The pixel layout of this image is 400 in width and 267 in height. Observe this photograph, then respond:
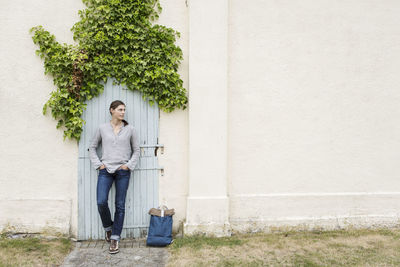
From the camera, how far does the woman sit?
15.3 feet

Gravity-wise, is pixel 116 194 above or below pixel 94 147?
below

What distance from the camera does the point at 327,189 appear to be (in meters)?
5.49

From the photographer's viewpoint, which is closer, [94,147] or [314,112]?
[94,147]

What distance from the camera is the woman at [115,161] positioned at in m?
4.66

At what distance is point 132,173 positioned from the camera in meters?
5.08

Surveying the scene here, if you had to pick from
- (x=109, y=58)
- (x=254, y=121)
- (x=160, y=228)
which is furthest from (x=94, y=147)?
(x=254, y=121)

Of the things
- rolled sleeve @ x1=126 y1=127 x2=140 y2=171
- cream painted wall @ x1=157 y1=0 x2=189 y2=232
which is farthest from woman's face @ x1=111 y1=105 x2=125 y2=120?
cream painted wall @ x1=157 y1=0 x2=189 y2=232

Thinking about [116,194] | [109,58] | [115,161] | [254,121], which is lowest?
[116,194]

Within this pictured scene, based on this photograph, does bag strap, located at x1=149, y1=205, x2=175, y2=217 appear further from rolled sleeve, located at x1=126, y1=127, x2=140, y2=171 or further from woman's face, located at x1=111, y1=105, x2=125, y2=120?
woman's face, located at x1=111, y1=105, x2=125, y2=120

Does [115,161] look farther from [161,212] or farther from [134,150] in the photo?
[161,212]

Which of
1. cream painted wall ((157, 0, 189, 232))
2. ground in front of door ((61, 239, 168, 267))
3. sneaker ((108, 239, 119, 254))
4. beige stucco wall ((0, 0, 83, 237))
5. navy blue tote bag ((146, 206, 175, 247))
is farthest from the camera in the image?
cream painted wall ((157, 0, 189, 232))

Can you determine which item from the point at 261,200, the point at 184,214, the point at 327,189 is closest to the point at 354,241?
the point at 327,189

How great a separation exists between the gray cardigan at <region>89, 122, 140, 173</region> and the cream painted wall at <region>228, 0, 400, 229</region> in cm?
152

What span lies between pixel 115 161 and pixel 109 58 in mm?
1538
